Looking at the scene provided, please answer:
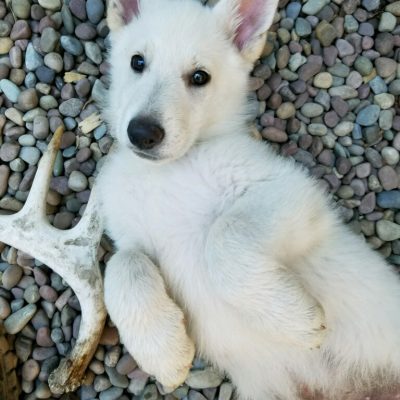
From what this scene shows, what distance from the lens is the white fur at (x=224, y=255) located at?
7.20 feet

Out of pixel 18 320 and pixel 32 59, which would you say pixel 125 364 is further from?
pixel 32 59

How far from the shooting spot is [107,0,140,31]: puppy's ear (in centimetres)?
281

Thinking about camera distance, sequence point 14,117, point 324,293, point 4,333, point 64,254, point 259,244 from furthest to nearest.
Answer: point 14,117
point 4,333
point 64,254
point 324,293
point 259,244

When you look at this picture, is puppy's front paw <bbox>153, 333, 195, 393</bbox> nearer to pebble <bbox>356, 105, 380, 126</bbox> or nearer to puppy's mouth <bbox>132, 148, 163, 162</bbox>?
puppy's mouth <bbox>132, 148, 163, 162</bbox>

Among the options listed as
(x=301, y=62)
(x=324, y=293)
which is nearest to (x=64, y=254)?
(x=324, y=293)

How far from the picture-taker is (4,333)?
3035 millimetres

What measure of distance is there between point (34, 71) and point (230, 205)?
1.67 meters

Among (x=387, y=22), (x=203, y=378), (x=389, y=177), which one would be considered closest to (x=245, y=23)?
(x=387, y=22)

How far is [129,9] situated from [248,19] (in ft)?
2.11

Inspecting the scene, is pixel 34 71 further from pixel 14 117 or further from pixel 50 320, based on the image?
pixel 50 320

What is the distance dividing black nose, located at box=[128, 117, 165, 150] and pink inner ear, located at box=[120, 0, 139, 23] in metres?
0.88

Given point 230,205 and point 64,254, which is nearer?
point 230,205

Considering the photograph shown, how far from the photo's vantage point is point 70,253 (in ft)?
9.13

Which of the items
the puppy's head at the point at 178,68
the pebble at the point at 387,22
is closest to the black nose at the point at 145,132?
the puppy's head at the point at 178,68
